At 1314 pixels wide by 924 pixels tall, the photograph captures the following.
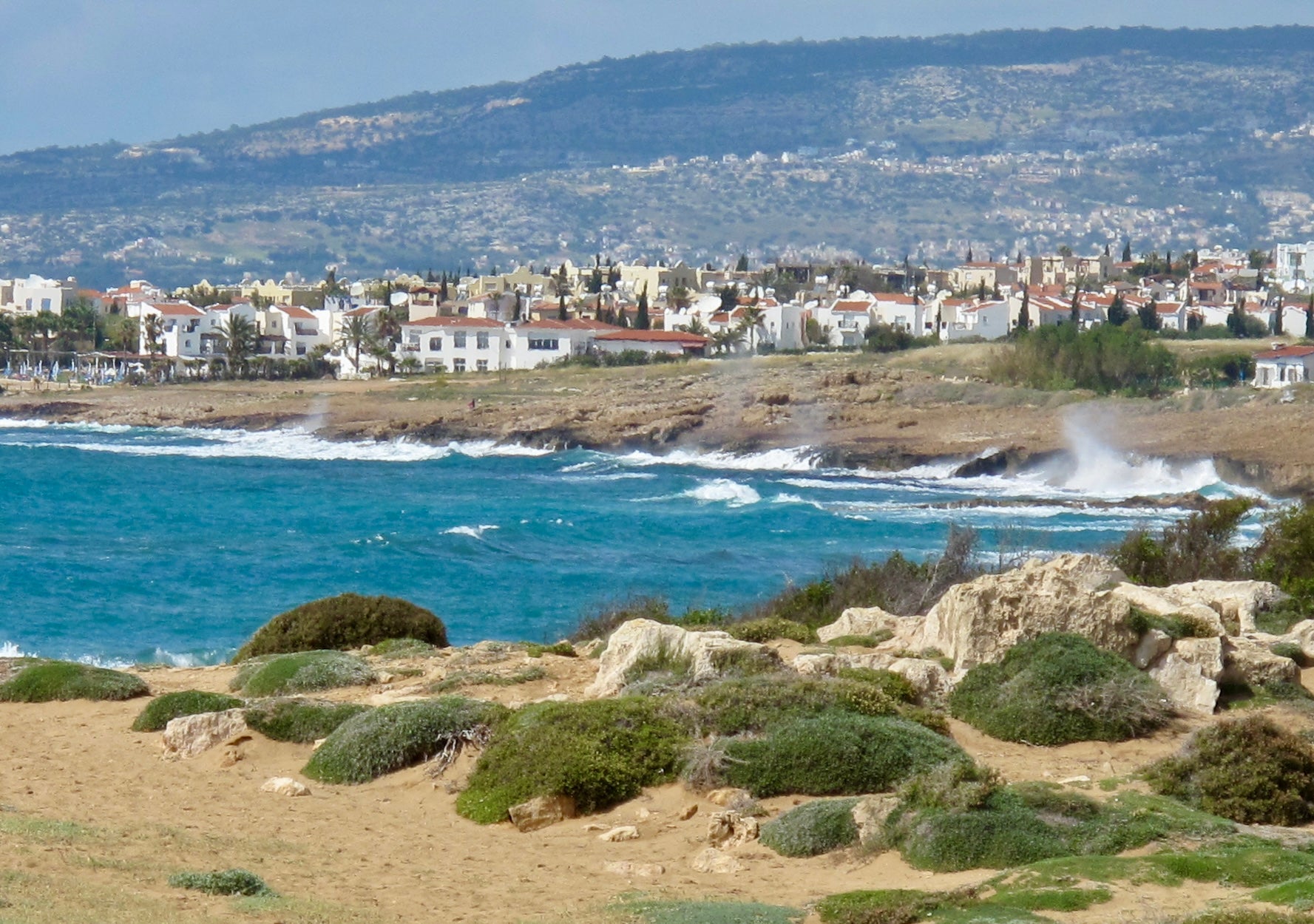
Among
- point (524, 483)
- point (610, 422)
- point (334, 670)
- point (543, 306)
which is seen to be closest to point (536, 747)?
point (334, 670)

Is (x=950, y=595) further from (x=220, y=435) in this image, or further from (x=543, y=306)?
(x=543, y=306)

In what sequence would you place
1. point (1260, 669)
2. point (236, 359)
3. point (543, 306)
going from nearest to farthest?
point (1260, 669), point (236, 359), point (543, 306)

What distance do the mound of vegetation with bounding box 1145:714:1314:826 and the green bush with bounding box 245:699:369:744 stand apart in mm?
6463

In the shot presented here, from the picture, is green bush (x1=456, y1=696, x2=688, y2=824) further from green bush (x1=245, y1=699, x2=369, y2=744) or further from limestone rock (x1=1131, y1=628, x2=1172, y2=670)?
limestone rock (x1=1131, y1=628, x2=1172, y2=670)

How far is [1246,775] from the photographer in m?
11.4

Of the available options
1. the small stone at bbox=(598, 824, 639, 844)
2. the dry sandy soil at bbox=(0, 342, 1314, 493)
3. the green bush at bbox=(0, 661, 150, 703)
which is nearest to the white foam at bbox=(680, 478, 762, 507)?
Answer: the dry sandy soil at bbox=(0, 342, 1314, 493)

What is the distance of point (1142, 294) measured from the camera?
117m

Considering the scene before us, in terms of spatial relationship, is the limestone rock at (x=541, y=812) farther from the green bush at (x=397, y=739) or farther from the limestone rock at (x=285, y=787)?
the limestone rock at (x=285, y=787)

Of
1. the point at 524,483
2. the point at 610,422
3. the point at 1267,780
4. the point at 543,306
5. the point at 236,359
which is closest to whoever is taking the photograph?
the point at 1267,780

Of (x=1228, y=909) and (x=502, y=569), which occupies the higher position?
(x=1228, y=909)

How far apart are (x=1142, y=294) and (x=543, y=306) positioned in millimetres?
40634

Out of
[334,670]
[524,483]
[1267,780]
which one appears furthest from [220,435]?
[1267,780]

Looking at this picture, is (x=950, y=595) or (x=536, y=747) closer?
(x=536, y=747)

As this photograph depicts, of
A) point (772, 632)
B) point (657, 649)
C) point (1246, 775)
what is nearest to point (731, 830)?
point (1246, 775)
